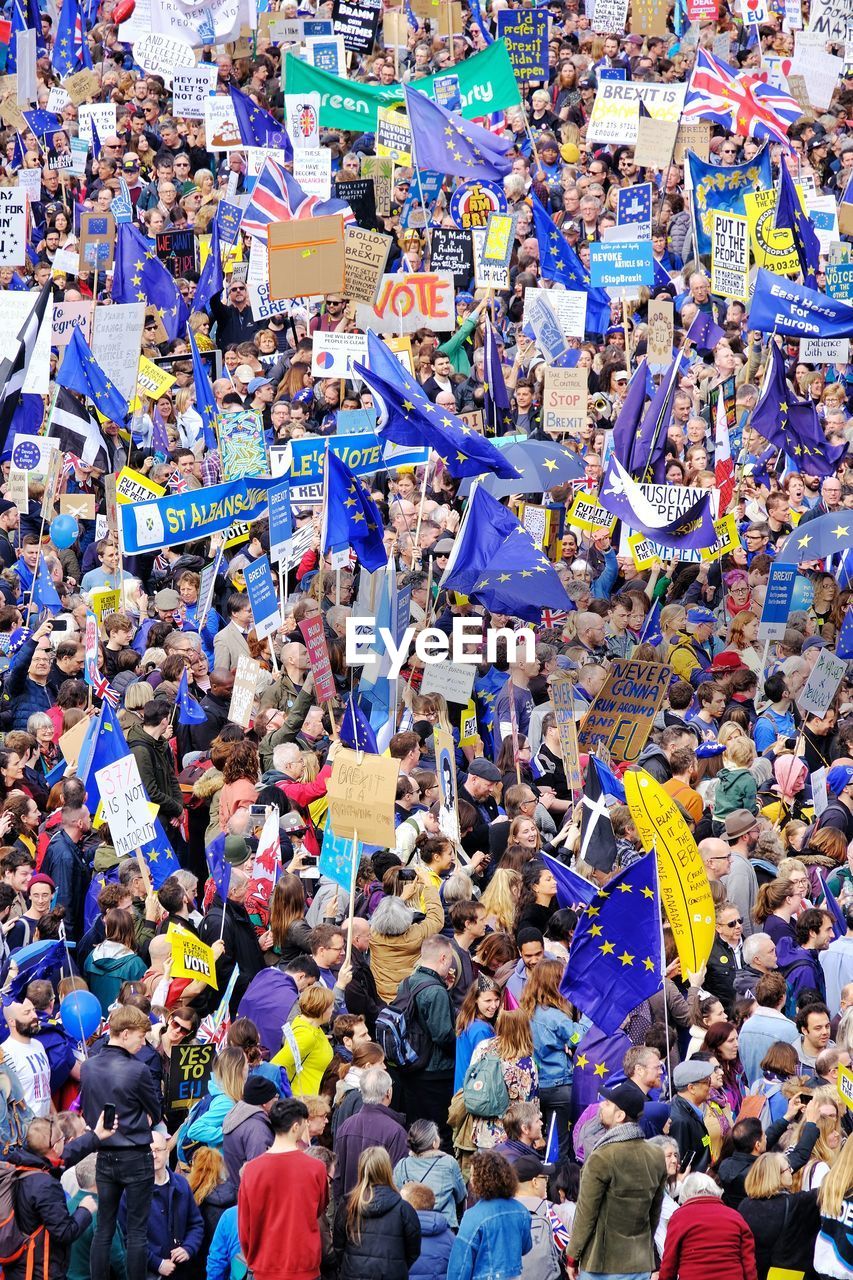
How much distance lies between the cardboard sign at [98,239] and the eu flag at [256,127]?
9.40 ft

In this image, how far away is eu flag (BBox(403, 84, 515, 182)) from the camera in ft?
70.8

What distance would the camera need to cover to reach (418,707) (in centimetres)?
1470

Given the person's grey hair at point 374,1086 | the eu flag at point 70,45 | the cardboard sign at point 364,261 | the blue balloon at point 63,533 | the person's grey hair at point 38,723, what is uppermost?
the eu flag at point 70,45

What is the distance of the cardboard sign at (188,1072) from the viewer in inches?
398

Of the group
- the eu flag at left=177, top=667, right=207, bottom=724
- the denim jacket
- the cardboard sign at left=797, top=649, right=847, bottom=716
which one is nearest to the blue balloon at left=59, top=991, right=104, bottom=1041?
the denim jacket

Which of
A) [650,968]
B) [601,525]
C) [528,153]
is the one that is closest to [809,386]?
[601,525]

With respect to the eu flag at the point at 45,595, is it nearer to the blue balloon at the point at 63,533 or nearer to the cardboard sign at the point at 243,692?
the blue balloon at the point at 63,533

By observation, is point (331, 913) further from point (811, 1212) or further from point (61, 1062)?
point (811, 1212)

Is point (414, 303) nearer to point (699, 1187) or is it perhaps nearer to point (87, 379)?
point (87, 379)

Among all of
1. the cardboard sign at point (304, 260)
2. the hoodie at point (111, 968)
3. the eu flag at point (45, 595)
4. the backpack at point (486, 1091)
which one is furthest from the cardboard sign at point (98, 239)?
the backpack at point (486, 1091)

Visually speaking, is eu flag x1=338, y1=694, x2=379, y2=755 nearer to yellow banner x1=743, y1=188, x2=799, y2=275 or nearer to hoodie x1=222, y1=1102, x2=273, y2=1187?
hoodie x1=222, y1=1102, x2=273, y2=1187

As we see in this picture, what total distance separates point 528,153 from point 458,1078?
16.4m

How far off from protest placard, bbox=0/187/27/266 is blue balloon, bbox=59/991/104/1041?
11.9 meters

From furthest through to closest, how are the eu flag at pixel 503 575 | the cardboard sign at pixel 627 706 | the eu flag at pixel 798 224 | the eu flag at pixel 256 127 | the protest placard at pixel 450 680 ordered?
the eu flag at pixel 256 127 < the eu flag at pixel 798 224 < the eu flag at pixel 503 575 < the protest placard at pixel 450 680 < the cardboard sign at pixel 627 706
